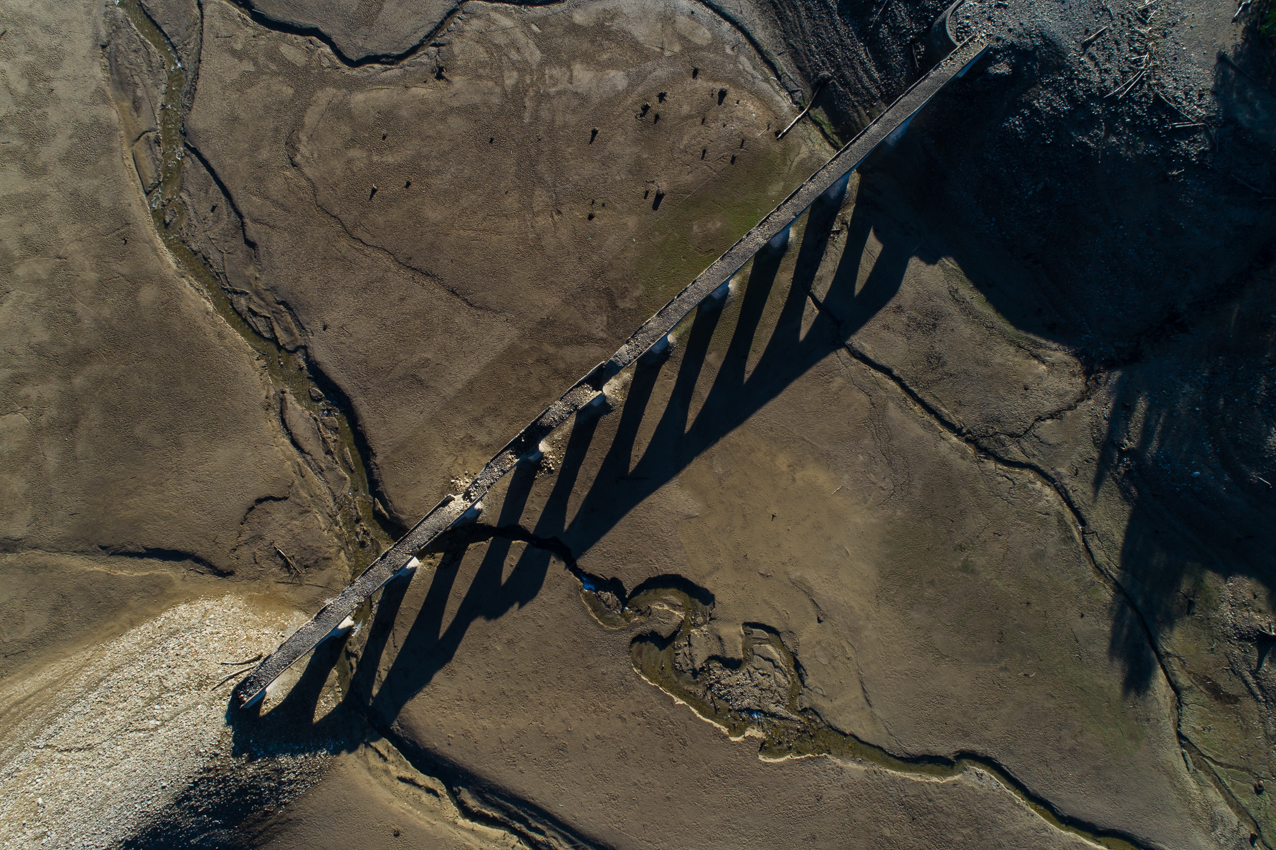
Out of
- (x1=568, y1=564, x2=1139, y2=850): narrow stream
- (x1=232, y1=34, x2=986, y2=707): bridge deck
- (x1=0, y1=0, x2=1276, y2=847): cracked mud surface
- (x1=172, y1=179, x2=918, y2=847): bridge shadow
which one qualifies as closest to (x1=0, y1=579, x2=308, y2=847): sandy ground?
(x1=0, y1=0, x2=1276, y2=847): cracked mud surface

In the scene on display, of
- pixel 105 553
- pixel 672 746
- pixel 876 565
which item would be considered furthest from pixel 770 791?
pixel 105 553

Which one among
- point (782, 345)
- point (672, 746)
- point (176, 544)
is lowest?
point (176, 544)

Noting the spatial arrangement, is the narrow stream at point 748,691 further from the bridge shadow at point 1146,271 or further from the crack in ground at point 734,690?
the bridge shadow at point 1146,271

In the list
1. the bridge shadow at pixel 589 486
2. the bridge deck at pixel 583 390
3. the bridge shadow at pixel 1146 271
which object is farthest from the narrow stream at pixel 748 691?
the bridge shadow at pixel 1146 271

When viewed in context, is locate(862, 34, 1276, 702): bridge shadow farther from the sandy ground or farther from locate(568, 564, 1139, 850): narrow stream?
the sandy ground

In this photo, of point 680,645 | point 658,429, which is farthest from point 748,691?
point 658,429

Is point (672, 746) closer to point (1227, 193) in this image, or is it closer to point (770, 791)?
point (770, 791)
